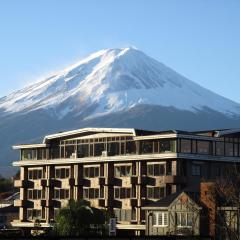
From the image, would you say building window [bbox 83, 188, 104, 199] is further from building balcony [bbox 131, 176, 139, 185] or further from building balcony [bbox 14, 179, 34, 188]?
building balcony [bbox 14, 179, 34, 188]

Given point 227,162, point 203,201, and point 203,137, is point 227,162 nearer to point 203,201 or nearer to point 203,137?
point 203,137

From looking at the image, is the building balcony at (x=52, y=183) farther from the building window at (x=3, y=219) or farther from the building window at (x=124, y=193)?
the building window at (x=3, y=219)

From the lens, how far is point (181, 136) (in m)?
118

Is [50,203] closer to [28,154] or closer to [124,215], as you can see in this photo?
[28,154]

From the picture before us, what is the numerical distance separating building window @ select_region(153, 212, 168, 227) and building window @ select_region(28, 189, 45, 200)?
37125 millimetres

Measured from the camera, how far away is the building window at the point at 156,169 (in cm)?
12006

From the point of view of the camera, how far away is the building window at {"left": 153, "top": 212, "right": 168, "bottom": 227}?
3954 inches

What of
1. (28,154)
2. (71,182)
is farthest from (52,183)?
(28,154)

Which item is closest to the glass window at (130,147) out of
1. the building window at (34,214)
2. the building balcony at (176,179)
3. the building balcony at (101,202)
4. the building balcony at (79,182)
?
the building balcony at (101,202)

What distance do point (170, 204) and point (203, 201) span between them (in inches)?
346

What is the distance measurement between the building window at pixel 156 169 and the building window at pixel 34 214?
22.6 m

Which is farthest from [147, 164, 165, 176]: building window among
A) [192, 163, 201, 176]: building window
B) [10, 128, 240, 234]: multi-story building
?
[192, 163, 201, 176]: building window

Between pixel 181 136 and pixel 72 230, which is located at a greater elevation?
pixel 181 136

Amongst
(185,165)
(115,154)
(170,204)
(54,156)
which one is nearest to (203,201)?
(170,204)
